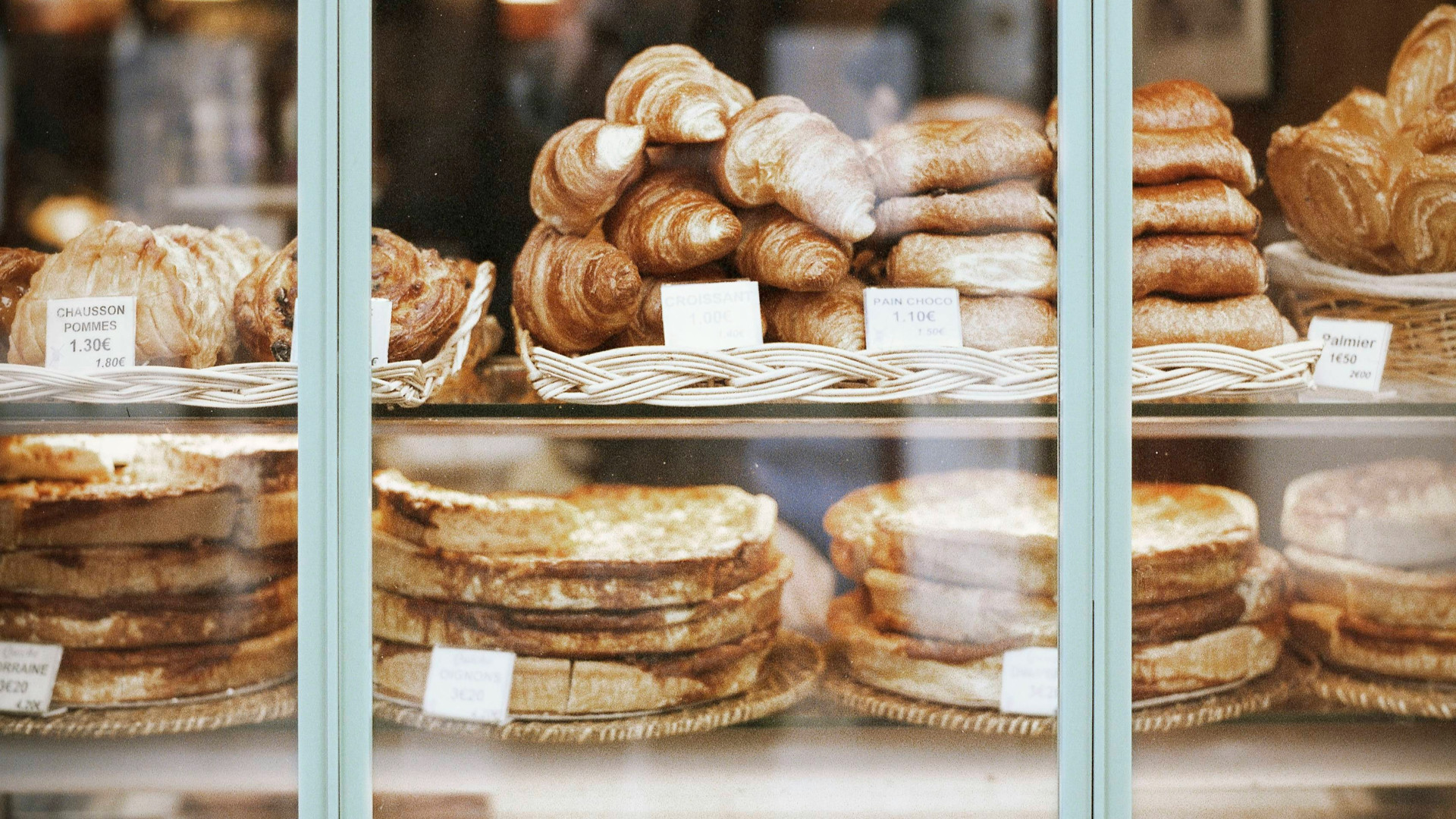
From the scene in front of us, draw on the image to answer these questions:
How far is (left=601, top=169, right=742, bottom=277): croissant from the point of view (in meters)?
1.20

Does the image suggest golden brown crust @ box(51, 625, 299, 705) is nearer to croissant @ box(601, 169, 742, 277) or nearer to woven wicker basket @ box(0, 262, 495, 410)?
woven wicker basket @ box(0, 262, 495, 410)

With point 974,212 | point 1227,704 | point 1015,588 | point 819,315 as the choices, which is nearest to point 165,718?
point 819,315

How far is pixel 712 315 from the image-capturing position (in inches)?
48.0

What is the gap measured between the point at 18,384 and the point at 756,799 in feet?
3.09

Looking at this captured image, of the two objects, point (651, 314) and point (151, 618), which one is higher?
point (651, 314)

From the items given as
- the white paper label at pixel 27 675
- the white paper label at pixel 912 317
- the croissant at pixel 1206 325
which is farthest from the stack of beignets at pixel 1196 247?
the white paper label at pixel 27 675

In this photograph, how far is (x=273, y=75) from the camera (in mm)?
1492

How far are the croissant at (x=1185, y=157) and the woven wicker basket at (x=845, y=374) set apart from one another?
0.23 meters

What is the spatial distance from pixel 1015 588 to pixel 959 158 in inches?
20.1

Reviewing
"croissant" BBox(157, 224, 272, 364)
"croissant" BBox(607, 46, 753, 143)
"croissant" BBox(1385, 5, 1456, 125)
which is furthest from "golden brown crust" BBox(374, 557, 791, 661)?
"croissant" BBox(1385, 5, 1456, 125)

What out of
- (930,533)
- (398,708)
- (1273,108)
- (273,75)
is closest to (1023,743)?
(930,533)

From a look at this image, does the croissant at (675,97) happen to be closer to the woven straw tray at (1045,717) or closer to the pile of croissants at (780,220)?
the pile of croissants at (780,220)

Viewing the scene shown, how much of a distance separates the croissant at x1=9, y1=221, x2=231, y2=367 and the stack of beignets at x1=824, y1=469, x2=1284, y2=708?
803 millimetres

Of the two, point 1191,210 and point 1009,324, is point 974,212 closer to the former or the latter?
point 1009,324
